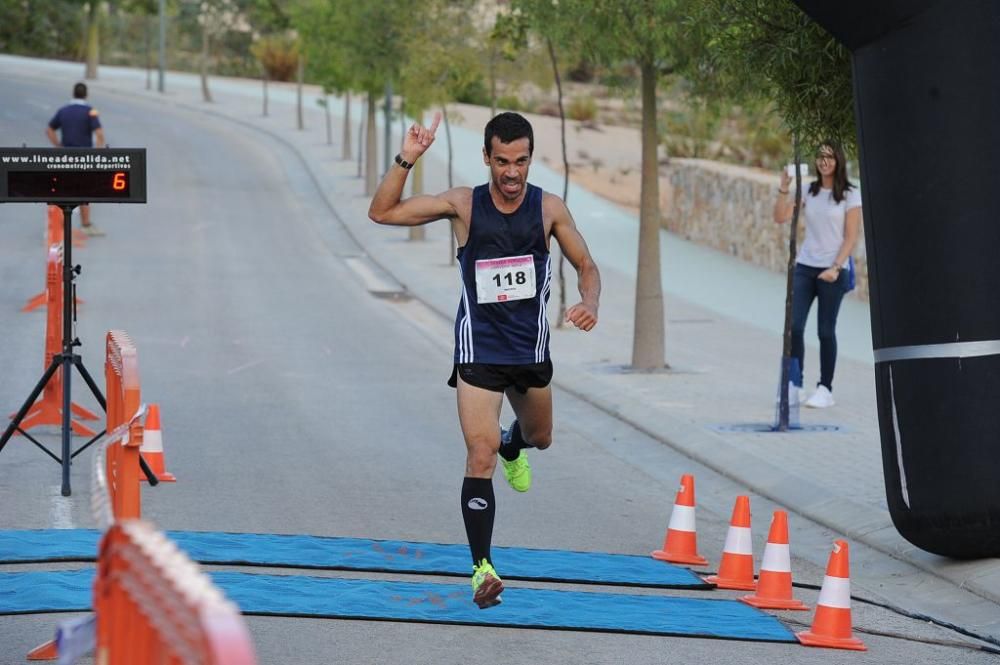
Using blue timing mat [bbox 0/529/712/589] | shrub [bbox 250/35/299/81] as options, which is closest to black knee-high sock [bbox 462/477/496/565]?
blue timing mat [bbox 0/529/712/589]

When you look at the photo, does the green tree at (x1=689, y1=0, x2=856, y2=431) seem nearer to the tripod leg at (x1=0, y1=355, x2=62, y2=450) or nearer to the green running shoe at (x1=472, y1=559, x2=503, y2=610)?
the green running shoe at (x1=472, y1=559, x2=503, y2=610)

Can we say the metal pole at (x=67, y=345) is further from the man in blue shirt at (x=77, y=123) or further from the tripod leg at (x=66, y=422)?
the man in blue shirt at (x=77, y=123)

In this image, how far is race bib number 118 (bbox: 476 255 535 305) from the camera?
7.22m

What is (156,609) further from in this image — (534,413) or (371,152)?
(371,152)

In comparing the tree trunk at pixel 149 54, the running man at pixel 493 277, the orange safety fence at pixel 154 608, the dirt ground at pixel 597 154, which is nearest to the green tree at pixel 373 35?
the dirt ground at pixel 597 154

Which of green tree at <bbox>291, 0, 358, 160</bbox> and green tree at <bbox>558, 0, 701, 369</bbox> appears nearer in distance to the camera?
green tree at <bbox>558, 0, 701, 369</bbox>

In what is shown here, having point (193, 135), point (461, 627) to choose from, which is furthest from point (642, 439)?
point (193, 135)

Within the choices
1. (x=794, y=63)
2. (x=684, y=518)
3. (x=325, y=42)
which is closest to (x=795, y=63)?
(x=794, y=63)

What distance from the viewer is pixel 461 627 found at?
22.4ft

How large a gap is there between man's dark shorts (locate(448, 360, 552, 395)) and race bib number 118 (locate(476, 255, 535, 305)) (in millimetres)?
304

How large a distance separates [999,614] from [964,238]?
171 centimetres

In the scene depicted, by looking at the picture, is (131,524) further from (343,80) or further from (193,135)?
(193,135)

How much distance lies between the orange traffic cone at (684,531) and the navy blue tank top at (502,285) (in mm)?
1493

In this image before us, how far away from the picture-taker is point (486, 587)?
6.93 metres
